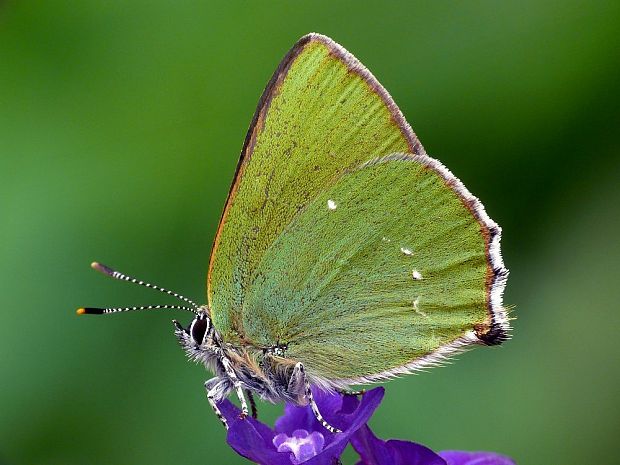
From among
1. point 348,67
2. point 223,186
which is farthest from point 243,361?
point 223,186

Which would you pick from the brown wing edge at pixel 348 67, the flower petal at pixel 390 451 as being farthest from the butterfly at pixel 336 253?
the flower petal at pixel 390 451

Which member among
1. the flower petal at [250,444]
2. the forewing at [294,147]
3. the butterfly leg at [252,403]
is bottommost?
the flower petal at [250,444]

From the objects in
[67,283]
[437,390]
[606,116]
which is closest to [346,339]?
[437,390]

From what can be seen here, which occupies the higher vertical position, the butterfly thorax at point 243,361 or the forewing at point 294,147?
the forewing at point 294,147

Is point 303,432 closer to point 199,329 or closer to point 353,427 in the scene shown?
point 353,427

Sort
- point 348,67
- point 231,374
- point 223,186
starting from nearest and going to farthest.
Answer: point 348,67 → point 231,374 → point 223,186

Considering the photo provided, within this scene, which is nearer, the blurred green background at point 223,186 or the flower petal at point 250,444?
the flower petal at point 250,444

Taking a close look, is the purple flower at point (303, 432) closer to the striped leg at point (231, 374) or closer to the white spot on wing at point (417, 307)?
the striped leg at point (231, 374)
